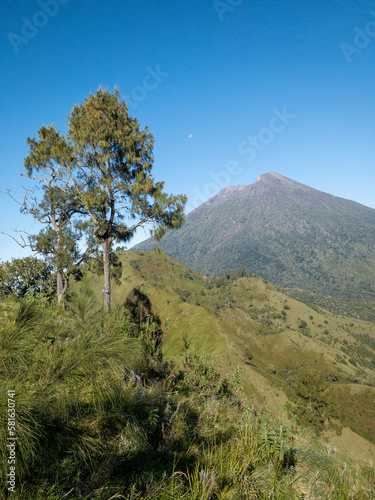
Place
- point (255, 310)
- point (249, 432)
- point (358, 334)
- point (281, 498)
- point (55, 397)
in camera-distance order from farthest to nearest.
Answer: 1. point (358, 334)
2. point (255, 310)
3. point (249, 432)
4. point (281, 498)
5. point (55, 397)

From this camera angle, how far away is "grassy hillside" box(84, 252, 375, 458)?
32406 millimetres

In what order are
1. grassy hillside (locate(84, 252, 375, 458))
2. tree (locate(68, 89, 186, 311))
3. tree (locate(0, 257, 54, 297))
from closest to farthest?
tree (locate(68, 89, 186, 311)), tree (locate(0, 257, 54, 297)), grassy hillside (locate(84, 252, 375, 458))

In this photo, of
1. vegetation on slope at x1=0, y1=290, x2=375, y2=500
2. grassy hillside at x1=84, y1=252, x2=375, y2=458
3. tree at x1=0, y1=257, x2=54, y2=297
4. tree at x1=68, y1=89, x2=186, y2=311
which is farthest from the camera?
grassy hillside at x1=84, y1=252, x2=375, y2=458

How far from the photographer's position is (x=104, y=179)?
9.08 metres

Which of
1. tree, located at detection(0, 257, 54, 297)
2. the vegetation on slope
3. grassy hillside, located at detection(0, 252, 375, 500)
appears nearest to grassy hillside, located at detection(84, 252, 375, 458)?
grassy hillside, located at detection(0, 252, 375, 500)

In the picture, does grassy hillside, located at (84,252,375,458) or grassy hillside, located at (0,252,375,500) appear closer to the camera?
grassy hillside, located at (0,252,375,500)

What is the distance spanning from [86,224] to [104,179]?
6.36 ft

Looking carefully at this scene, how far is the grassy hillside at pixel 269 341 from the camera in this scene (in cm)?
3241

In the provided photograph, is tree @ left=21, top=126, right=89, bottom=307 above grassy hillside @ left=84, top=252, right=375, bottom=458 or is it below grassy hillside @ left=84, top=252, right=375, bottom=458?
above

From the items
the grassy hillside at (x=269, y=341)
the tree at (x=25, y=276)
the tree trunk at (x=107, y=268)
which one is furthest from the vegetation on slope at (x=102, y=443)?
the tree at (x=25, y=276)

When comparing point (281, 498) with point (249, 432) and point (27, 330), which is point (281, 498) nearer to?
point (249, 432)

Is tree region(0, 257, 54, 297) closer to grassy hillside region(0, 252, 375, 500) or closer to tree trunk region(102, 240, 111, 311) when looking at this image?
tree trunk region(102, 240, 111, 311)

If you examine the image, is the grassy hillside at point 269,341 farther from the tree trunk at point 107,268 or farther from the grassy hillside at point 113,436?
the grassy hillside at point 113,436

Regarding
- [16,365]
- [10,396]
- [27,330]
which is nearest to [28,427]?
[10,396]
